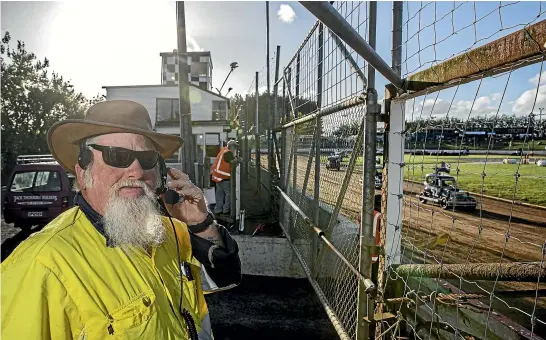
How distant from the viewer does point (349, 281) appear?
284 centimetres

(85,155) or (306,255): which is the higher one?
(85,155)

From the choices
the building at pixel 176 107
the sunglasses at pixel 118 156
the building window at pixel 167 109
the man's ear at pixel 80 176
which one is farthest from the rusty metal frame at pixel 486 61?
the building window at pixel 167 109

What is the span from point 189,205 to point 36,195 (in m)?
7.87

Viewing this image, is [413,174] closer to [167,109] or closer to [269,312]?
[269,312]

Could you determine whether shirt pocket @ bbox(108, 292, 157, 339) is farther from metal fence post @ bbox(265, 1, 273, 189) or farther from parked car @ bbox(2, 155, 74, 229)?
parked car @ bbox(2, 155, 74, 229)

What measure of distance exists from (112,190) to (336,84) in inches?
87.2

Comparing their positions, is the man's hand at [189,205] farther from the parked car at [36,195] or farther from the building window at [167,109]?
the building window at [167,109]

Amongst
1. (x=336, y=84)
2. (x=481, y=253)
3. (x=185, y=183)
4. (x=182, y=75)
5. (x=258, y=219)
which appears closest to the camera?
(x=185, y=183)

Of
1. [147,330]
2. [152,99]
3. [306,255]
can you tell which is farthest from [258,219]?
[152,99]

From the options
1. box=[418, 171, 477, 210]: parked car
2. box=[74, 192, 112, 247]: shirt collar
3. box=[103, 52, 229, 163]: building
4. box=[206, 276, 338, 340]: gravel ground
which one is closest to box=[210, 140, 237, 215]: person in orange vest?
box=[206, 276, 338, 340]: gravel ground

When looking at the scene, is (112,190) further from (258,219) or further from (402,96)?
(258,219)

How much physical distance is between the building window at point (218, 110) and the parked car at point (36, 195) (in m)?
13.4

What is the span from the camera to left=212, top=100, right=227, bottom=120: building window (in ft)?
70.4

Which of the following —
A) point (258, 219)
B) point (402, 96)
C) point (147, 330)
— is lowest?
point (258, 219)
